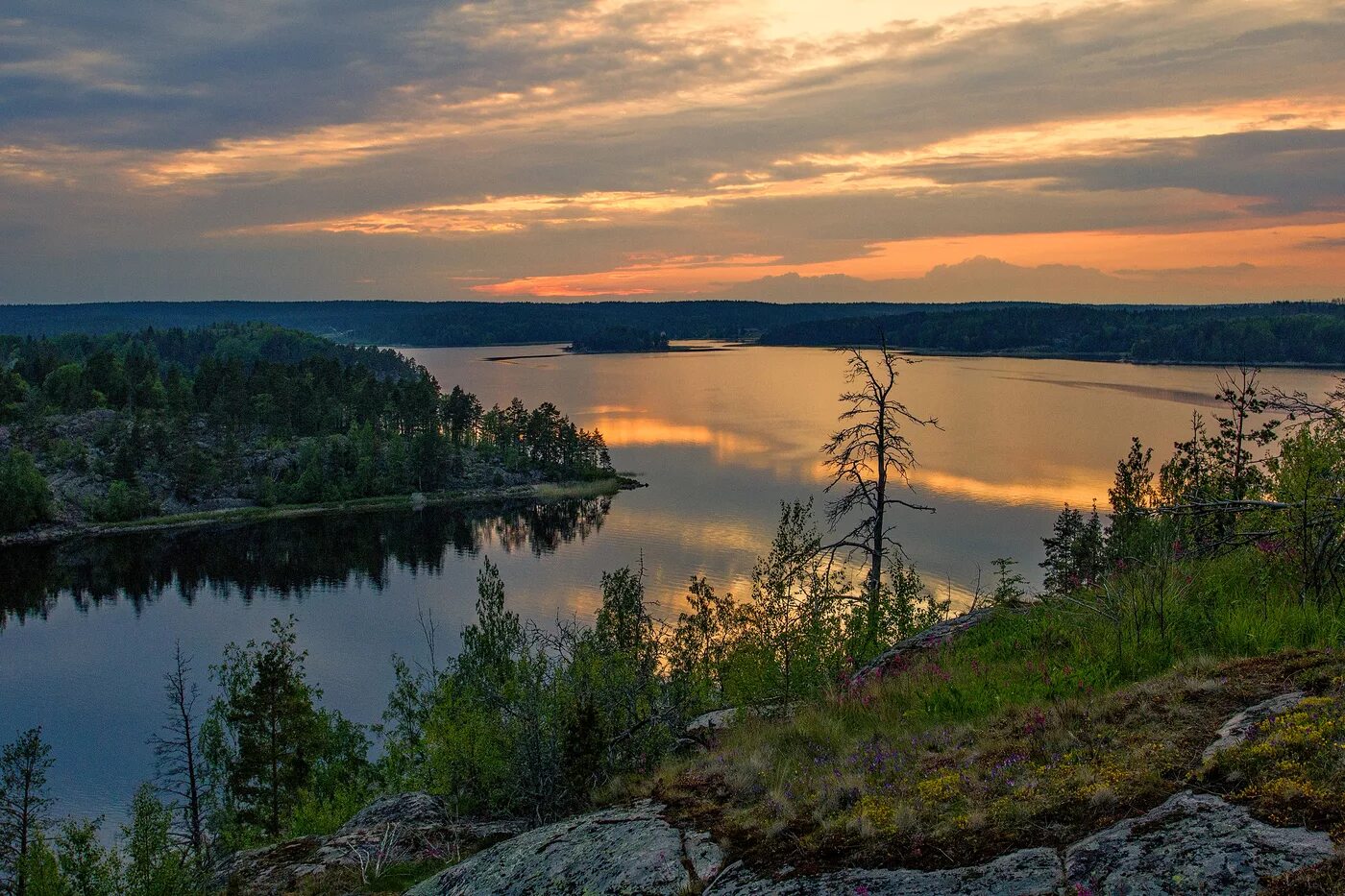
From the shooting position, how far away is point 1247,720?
7.23m

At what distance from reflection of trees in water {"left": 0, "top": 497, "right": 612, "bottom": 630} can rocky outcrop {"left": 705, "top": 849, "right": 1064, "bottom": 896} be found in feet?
272

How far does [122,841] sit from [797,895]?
4601 centimetres

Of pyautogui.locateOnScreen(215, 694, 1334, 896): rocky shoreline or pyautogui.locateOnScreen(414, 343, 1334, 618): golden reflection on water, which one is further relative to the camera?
pyautogui.locateOnScreen(414, 343, 1334, 618): golden reflection on water

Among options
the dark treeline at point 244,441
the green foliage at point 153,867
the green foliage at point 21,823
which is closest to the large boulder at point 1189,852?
the green foliage at point 153,867

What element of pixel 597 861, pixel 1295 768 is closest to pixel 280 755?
pixel 597 861

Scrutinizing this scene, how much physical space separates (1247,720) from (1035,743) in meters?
1.68

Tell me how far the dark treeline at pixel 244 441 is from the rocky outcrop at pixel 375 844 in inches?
4583

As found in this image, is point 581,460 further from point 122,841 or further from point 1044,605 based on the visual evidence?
point 1044,605

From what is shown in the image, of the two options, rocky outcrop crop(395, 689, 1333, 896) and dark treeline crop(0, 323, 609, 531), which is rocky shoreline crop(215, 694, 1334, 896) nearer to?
rocky outcrop crop(395, 689, 1333, 896)

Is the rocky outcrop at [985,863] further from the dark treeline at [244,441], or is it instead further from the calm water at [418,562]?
the dark treeline at [244,441]

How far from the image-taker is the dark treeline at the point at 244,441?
129m

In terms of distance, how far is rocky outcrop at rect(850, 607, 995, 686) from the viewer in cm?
1358

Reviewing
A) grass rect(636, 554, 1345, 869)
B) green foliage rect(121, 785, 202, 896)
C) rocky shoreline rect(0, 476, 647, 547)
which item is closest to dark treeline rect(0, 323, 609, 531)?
rocky shoreline rect(0, 476, 647, 547)

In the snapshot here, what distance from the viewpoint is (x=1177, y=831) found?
5996 mm
